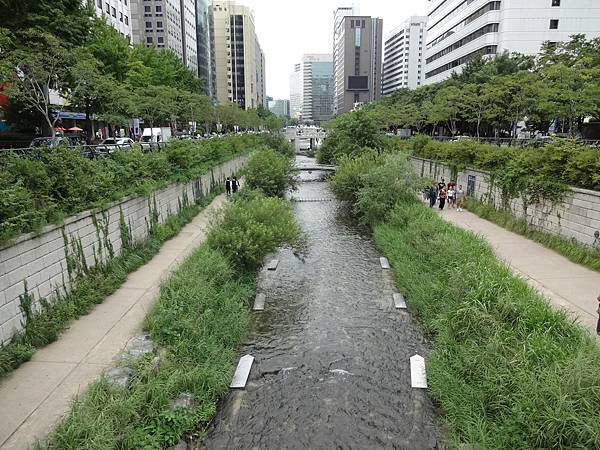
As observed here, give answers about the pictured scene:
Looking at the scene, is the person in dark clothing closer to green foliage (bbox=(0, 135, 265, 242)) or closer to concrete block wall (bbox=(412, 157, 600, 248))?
concrete block wall (bbox=(412, 157, 600, 248))

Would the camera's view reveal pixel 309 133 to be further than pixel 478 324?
Yes

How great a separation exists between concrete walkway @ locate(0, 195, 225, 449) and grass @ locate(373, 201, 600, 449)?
692cm

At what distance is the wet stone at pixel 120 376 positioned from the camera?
8000mm

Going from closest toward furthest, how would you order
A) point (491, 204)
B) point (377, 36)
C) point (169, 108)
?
point (491, 204) → point (169, 108) → point (377, 36)

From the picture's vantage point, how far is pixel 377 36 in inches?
7776

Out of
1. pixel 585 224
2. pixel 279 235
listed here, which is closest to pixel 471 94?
pixel 585 224

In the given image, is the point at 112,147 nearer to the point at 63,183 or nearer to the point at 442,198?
the point at 63,183

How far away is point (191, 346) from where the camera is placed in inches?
397

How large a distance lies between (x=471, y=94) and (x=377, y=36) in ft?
570

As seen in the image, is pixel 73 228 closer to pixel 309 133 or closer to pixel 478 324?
pixel 478 324

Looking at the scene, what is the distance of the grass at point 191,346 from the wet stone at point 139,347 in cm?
21

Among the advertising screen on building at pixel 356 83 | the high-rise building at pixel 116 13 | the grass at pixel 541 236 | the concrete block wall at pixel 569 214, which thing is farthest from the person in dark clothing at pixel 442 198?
the advertising screen on building at pixel 356 83

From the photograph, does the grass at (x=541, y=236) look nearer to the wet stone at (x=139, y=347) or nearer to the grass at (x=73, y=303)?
the wet stone at (x=139, y=347)

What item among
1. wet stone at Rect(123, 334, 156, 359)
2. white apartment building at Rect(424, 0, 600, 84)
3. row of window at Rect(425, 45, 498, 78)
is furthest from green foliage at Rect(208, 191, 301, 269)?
row of window at Rect(425, 45, 498, 78)
